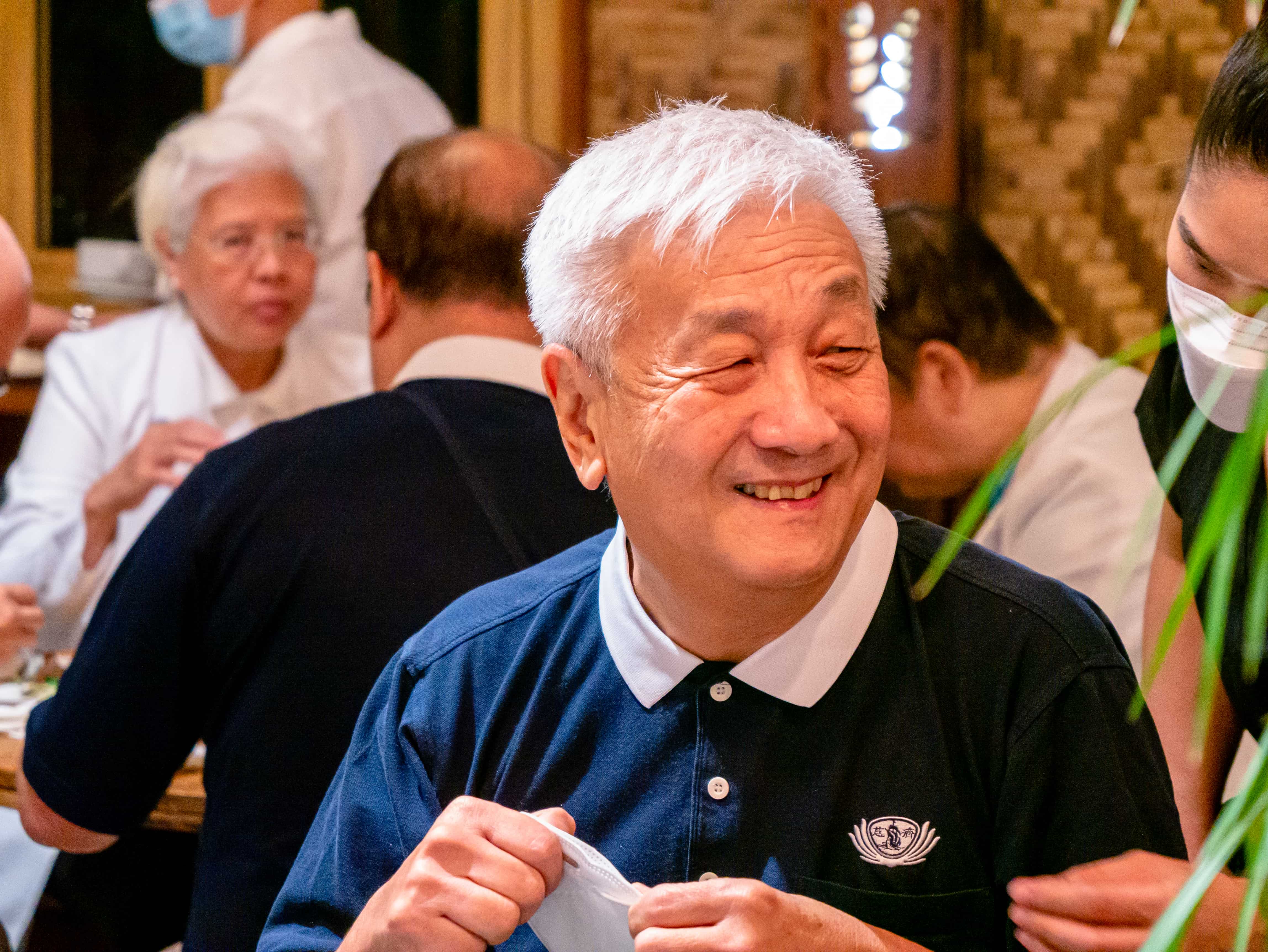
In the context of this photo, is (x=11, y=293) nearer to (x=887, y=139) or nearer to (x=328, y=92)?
(x=328, y=92)

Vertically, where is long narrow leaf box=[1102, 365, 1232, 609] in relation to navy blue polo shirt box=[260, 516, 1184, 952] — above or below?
above

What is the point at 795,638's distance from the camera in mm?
1169

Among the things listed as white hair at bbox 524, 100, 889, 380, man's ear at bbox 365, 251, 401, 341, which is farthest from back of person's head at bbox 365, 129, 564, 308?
white hair at bbox 524, 100, 889, 380

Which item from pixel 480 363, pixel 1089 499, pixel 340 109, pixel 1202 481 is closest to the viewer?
pixel 1202 481

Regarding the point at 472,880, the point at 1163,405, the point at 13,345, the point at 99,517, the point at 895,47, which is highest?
the point at 895,47

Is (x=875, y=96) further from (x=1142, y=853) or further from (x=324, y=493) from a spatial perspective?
(x=1142, y=853)

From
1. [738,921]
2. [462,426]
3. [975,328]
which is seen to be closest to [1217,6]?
[975,328]

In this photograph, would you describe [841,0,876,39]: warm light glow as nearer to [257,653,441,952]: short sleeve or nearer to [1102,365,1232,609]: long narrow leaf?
[257,653,441,952]: short sleeve

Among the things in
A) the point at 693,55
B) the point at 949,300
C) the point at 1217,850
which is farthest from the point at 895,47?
the point at 1217,850

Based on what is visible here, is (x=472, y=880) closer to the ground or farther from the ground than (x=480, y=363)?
closer to the ground

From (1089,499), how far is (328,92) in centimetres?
255

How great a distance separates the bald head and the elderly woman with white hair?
0.87 m

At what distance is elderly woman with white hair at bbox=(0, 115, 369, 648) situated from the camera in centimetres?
320

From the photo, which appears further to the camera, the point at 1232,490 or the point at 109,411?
the point at 109,411
